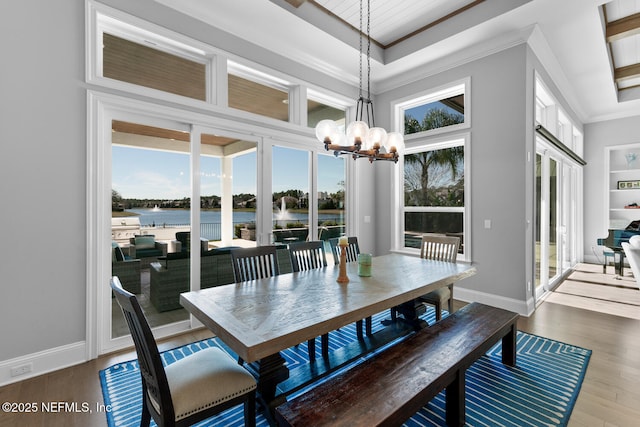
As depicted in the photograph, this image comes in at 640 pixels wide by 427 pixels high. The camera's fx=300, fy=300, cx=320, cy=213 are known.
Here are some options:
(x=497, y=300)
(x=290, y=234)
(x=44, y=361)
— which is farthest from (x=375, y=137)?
(x=44, y=361)

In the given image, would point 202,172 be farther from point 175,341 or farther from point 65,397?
point 65,397

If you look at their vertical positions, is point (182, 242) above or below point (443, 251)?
above

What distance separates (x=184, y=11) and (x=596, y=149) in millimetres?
8749

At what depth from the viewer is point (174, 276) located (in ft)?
10.7

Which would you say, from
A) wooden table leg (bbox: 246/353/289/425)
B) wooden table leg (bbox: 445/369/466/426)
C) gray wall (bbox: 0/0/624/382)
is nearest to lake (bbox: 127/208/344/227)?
gray wall (bbox: 0/0/624/382)

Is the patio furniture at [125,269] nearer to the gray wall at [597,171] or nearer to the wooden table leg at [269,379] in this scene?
the wooden table leg at [269,379]

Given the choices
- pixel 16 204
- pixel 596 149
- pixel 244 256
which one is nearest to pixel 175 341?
pixel 244 256

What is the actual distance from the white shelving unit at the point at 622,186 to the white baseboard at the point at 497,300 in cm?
501

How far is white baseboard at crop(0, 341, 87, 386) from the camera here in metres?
2.30

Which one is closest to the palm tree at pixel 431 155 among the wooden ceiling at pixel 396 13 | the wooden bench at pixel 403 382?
the wooden ceiling at pixel 396 13

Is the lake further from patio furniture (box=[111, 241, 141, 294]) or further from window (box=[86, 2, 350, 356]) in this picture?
patio furniture (box=[111, 241, 141, 294])

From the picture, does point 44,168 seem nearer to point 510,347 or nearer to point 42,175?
point 42,175

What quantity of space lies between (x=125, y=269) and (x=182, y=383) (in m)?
1.94

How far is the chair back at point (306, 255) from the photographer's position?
115 inches
